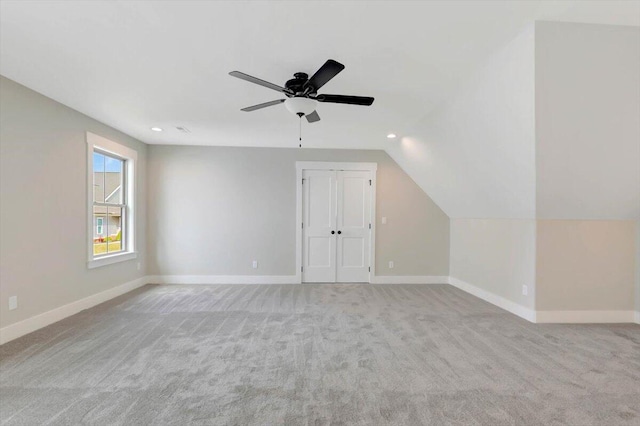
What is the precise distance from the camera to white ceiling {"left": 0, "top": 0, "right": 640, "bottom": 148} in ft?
6.05

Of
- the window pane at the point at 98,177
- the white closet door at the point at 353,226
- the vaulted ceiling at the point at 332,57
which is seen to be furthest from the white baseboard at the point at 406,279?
the window pane at the point at 98,177

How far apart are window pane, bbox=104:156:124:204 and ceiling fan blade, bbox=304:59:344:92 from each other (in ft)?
12.6

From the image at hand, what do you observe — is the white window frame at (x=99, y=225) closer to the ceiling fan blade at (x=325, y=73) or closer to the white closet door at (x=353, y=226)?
the white closet door at (x=353, y=226)

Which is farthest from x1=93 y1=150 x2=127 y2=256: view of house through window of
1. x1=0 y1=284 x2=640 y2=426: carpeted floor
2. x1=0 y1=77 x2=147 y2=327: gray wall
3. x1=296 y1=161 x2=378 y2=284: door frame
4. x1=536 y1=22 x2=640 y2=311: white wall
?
x1=536 y1=22 x2=640 y2=311: white wall

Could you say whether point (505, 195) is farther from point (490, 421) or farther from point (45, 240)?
point (45, 240)

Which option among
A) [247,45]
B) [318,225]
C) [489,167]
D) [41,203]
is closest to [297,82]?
[247,45]

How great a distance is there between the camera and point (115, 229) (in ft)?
15.6

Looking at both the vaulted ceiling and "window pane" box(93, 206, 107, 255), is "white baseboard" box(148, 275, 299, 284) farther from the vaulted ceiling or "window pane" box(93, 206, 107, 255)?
the vaulted ceiling

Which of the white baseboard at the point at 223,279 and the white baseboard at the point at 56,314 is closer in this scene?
the white baseboard at the point at 56,314

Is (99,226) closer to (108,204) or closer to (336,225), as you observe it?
(108,204)

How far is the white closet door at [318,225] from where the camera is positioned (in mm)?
5523

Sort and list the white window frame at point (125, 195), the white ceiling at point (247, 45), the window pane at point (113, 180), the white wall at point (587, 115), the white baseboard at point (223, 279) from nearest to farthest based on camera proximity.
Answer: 1. the white ceiling at point (247, 45)
2. the white wall at point (587, 115)
3. the white window frame at point (125, 195)
4. the window pane at point (113, 180)
5. the white baseboard at point (223, 279)

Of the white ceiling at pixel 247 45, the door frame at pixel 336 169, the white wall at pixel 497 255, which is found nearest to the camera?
the white ceiling at pixel 247 45

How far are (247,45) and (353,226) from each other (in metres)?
3.87
